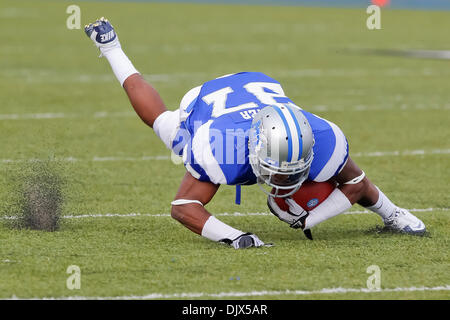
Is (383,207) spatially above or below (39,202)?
below

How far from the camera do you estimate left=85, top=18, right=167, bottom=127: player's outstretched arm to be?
6.51 metres

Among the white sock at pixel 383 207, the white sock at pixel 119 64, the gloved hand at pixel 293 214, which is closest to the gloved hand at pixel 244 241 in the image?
the gloved hand at pixel 293 214

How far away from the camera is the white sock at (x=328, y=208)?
228 inches

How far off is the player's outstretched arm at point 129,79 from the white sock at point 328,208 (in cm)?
138

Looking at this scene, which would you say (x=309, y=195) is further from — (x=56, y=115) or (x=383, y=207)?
(x=56, y=115)

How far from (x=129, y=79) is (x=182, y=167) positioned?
179cm

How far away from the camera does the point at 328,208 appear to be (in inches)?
228

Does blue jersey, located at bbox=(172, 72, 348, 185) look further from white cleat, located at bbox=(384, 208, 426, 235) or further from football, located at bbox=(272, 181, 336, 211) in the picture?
white cleat, located at bbox=(384, 208, 426, 235)

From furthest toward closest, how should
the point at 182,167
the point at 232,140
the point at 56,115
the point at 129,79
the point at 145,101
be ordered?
1. the point at 56,115
2. the point at 182,167
3. the point at 129,79
4. the point at 145,101
5. the point at 232,140

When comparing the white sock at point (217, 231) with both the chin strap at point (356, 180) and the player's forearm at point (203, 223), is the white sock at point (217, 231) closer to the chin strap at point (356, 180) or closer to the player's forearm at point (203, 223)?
the player's forearm at point (203, 223)

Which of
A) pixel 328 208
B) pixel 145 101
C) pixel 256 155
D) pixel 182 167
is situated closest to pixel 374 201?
pixel 328 208

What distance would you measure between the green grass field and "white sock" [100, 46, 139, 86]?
977 mm

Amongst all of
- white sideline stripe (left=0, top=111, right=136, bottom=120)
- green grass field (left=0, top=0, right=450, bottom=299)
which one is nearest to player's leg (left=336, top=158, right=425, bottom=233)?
green grass field (left=0, top=0, right=450, bottom=299)
